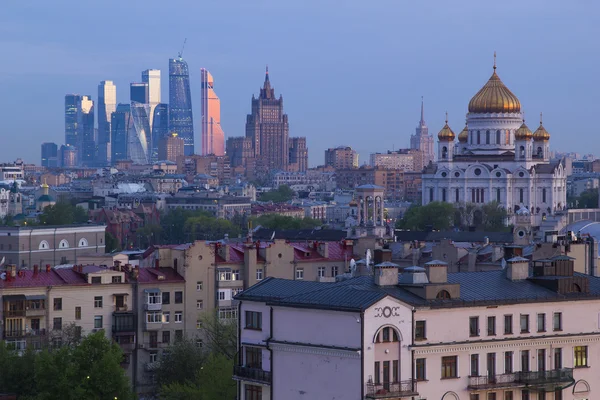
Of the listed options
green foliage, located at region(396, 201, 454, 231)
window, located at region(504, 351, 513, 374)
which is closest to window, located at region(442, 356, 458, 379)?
window, located at region(504, 351, 513, 374)

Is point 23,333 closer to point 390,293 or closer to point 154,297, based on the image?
point 154,297

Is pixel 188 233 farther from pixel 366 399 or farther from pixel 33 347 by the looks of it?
pixel 366 399

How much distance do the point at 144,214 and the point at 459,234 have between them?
64.9 m

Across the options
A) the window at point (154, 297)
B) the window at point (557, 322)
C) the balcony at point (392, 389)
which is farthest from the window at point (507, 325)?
the window at point (154, 297)

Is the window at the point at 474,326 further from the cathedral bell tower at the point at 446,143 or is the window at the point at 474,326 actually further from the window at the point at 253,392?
the cathedral bell tower at the point at 446,143

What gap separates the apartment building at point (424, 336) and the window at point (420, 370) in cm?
2

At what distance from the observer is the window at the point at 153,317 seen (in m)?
42.5

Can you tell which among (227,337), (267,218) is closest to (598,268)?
(227,337)

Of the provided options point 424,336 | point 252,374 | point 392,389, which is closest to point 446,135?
point 252,374

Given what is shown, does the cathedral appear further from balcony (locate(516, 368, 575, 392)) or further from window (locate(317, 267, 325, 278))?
balcony (locate(516, 368, 575, 392))

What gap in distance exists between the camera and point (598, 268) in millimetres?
41844

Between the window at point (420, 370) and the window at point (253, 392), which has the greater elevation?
the window at point (420, 370)

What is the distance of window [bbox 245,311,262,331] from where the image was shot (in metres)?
28.2

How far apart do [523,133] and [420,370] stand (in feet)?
308
